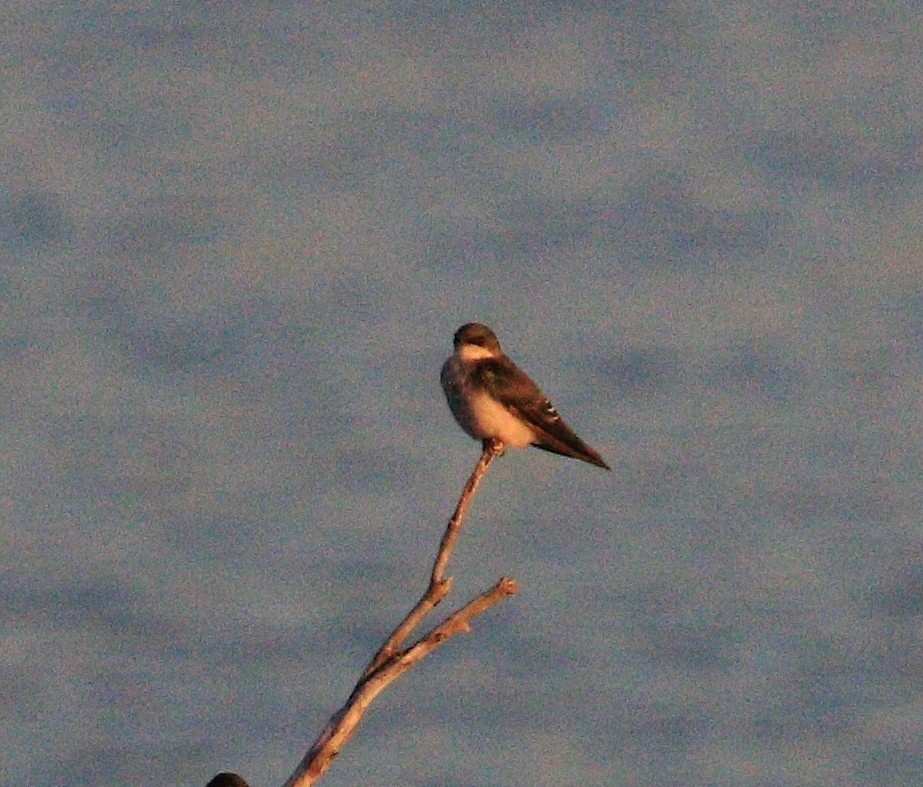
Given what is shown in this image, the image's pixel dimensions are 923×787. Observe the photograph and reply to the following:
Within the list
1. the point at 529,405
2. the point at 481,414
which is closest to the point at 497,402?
the point at 481,414

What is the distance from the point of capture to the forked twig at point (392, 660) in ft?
29.1

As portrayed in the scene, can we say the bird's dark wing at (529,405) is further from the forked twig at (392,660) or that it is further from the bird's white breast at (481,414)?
the forked twig at (392,660)

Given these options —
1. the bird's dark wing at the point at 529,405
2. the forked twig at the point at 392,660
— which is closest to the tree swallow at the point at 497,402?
the bird's dark wing at the point at 529,405

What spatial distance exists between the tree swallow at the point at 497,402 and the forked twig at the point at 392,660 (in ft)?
14.7

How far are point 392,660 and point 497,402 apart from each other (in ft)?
19.6

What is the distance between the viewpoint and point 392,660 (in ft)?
31.8

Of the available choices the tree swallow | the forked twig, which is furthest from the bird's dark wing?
the forked twig

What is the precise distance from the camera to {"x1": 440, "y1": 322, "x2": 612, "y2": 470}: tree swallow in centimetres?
1553

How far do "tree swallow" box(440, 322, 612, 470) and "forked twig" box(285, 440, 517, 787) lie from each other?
4483 mm

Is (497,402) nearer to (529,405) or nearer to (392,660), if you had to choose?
(529,405)

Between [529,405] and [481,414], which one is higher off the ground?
[529,405]

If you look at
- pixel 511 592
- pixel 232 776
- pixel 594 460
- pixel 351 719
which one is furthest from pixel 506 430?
pixel 351 719

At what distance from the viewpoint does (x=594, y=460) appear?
1599 centimetres

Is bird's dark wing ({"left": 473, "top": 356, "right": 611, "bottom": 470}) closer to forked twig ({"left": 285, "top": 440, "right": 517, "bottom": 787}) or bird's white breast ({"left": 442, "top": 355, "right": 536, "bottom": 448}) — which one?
bird's white breast ({"left": 442, "top": 355, "right": 536, "bottom": 448})
